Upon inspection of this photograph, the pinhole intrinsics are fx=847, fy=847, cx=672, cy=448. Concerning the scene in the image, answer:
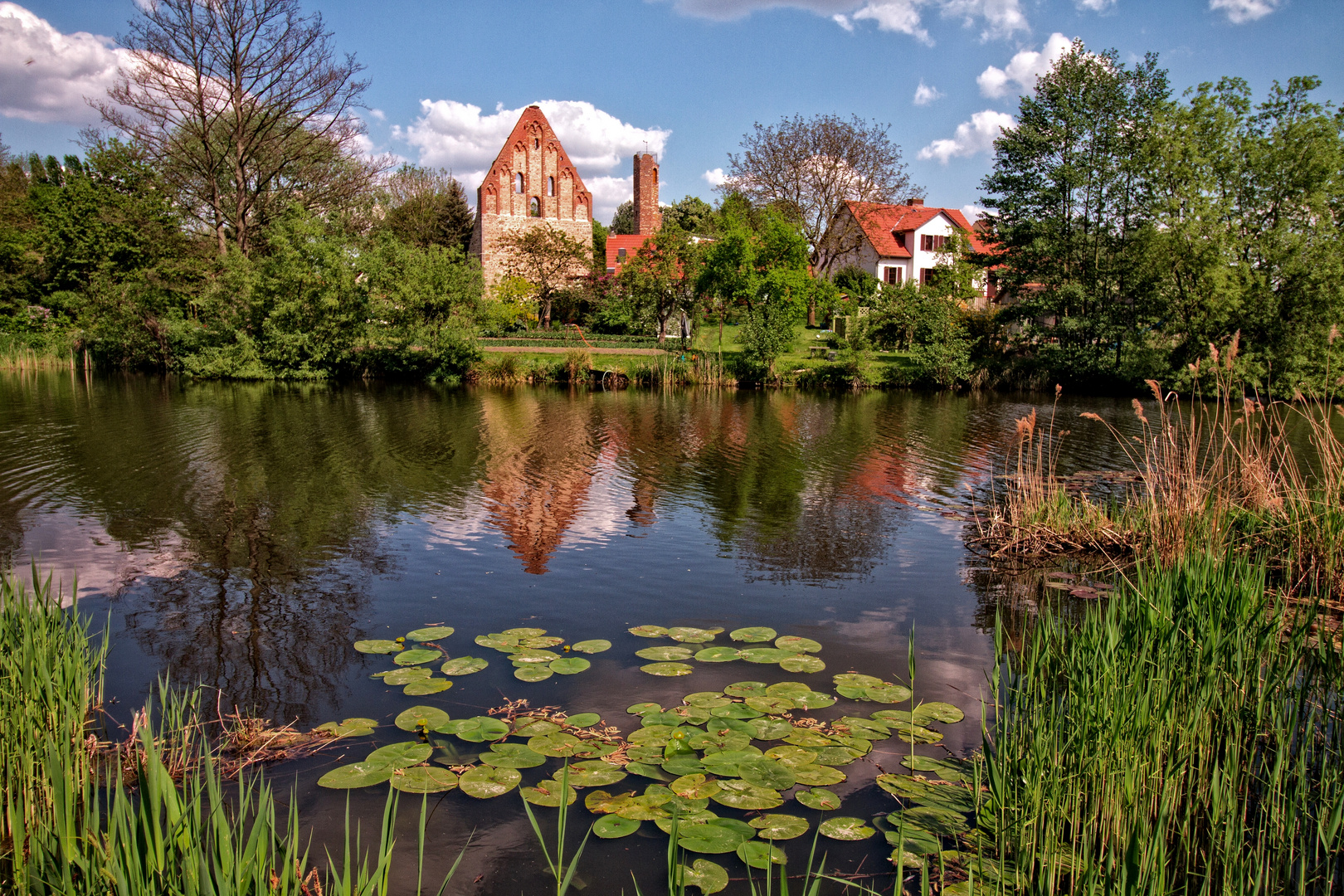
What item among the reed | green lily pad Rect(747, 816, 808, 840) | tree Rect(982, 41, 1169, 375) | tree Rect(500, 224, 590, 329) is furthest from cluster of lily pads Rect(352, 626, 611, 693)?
tree Rect(500, 224, 590, 329)

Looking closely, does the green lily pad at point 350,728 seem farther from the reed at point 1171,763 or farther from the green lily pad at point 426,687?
the reed at point 1171,763

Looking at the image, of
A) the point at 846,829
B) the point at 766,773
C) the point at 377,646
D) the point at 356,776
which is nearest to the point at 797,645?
the point at 766,773

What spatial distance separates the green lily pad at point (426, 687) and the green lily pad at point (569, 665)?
771mm

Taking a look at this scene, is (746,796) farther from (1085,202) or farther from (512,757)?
(1085,202)

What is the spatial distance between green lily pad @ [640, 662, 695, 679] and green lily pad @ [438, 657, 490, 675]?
48.3 inches

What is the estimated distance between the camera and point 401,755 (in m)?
4.95

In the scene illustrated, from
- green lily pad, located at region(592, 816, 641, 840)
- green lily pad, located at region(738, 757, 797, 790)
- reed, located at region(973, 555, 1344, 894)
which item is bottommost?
green lily pad, located at region(592, 816, 641, 840)

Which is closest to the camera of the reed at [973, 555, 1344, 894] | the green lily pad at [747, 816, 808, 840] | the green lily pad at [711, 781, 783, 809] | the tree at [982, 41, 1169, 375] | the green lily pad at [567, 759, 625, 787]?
the reed at [973, 555, 1344, 894]

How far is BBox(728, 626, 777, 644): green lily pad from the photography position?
7047mm

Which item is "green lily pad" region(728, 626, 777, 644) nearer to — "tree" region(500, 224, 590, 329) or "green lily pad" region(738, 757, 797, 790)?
"green lily pad" region(738, 757, 797, 790)

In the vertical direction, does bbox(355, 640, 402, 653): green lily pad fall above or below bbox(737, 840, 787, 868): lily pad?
above

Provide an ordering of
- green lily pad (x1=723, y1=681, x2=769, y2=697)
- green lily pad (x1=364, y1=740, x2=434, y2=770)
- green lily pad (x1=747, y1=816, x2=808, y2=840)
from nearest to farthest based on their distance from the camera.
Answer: green lily pad (x1=747, y1=816, x2=808, y2=840), green lily pad (x1=364, y1=740, x2=434, y2=770), green lily pad (x1=723, y1=681, x2=769, y2=697)

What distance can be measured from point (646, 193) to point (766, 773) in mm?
50987

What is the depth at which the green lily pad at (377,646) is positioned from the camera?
6796 millimetres
